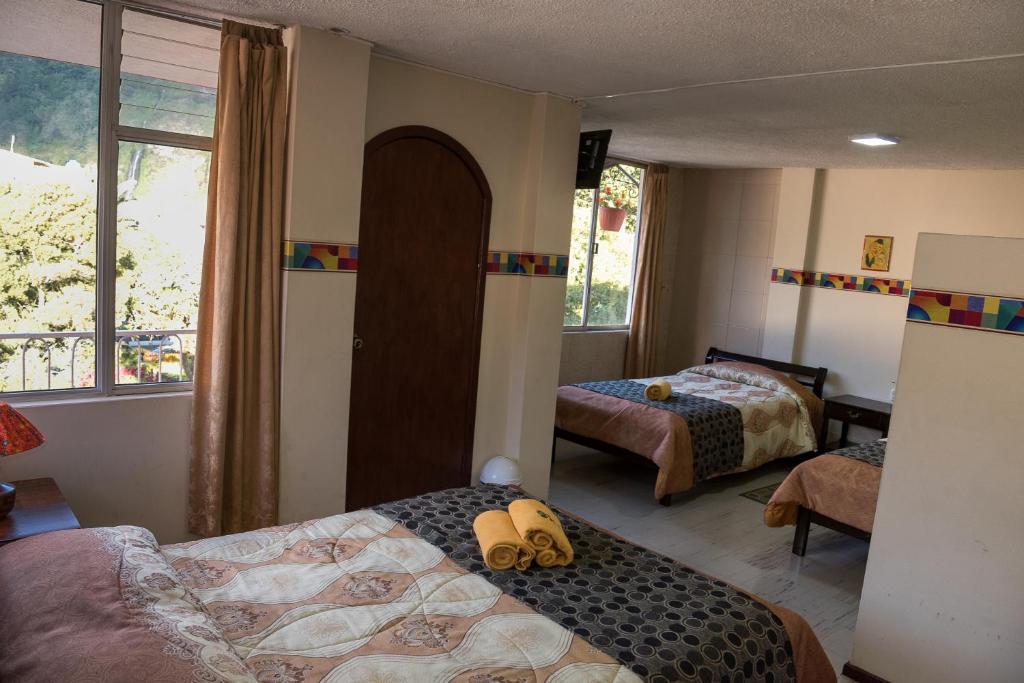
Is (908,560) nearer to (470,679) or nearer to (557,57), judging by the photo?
(470,679)

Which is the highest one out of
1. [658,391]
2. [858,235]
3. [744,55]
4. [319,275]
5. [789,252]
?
[744,55]

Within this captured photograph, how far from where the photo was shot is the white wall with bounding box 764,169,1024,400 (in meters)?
5.91

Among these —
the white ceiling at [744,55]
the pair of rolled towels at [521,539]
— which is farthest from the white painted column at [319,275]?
the pair of rolled towels at [521,539]

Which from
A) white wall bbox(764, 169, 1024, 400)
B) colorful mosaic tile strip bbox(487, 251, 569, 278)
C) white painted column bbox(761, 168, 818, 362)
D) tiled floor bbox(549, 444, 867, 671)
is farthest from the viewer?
white painted column bbox(761, 168, 818, 362)

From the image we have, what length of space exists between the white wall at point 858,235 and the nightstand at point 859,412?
21cm

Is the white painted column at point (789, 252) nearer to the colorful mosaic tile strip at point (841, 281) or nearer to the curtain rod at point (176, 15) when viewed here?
the colorful mosaic tile strip at point (841, 281)

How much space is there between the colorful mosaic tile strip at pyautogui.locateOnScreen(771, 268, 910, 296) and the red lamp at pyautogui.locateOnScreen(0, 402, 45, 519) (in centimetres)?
588

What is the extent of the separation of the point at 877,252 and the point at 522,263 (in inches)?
136

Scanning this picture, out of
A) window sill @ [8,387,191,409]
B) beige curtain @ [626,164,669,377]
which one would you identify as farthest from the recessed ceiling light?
window sill @ [8,387,191,409]

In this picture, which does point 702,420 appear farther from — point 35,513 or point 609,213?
point 35,513

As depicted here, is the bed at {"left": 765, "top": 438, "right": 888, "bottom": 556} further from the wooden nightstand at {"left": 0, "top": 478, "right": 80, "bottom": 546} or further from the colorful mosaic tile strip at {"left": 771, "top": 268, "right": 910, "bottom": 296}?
the wooden nightstand at {"left": 0, "top": 478, "right": 80, "bottom": 546}

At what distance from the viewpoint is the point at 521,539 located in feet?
8.16

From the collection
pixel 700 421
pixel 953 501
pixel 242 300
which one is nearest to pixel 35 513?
pixel 242 300

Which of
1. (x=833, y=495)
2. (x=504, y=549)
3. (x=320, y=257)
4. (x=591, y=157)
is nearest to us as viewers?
(x=504, y=549)
